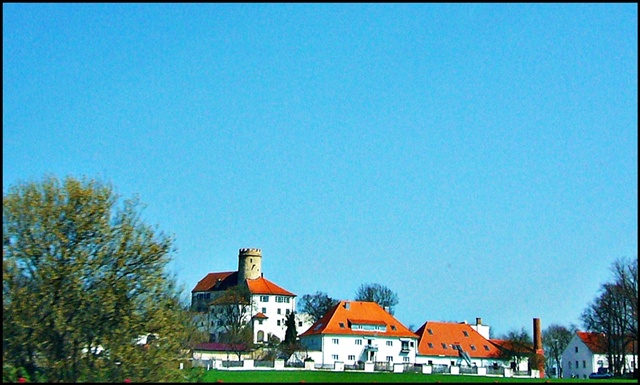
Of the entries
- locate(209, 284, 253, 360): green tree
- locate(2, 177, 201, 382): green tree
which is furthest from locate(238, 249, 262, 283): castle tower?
locate(2, 177, 201, 382): green tree

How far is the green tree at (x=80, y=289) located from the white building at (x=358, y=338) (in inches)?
2507

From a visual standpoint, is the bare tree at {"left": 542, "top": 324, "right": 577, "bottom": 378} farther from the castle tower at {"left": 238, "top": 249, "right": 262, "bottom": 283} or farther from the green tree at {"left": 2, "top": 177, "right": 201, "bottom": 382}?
the green tree at {"left": 2, "top": 177, "right": 201, "bottom": 382}

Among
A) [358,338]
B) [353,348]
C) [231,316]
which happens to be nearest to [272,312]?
[231,316]

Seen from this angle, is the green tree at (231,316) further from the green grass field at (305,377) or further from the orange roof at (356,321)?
the green grass field at (305,377)

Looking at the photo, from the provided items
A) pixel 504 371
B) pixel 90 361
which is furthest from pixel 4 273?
pixel 504 371

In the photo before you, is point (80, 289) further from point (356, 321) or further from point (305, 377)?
point (356, 321)

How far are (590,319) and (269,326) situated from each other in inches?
2453

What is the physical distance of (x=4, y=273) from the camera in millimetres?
25281

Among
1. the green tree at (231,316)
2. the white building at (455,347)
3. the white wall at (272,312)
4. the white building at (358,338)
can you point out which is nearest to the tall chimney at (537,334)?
the white building at (455,347)

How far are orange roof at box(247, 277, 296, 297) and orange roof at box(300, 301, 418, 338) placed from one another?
36.5m

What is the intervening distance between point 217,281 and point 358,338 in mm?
55936

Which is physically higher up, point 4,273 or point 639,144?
point 639,144

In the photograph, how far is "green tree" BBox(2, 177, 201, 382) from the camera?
25188 millimetres

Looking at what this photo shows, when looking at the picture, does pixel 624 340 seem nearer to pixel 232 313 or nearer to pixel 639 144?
pixel 232 313
